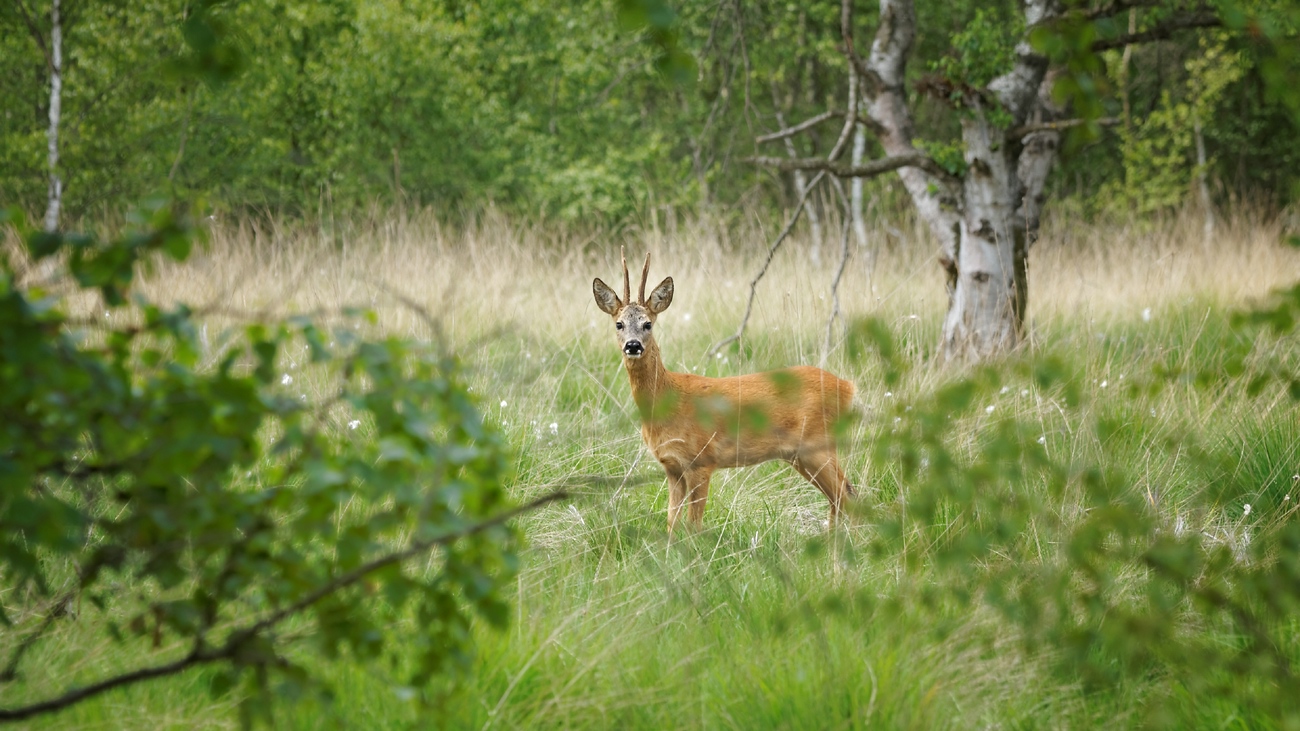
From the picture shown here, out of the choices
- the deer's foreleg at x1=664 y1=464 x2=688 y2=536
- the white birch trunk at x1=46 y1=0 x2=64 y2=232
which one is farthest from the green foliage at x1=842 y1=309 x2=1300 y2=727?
the white birch trunk at x1=46 y1=0 x2=64 y2=232

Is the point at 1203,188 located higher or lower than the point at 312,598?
lower

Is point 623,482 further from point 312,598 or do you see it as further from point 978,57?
point 978,57

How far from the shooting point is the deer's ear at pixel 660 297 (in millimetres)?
4492

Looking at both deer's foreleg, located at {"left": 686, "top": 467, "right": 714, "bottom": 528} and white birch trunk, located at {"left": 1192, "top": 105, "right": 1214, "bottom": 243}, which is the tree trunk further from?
white birch trunk, located at {"left": 1192, "top": 105, "right": 1214, "bottom": 243}

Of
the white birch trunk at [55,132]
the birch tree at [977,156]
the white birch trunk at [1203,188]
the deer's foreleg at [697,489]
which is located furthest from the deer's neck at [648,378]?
the white birch trunk at [55,132]

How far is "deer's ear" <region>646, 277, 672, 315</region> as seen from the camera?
4.49m

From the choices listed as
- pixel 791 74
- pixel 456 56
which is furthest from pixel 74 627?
pixel 791 74

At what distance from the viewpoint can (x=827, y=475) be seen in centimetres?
439

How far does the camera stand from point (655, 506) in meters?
4.40

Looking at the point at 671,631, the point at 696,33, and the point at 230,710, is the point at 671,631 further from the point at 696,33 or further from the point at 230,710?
the point at 696,33

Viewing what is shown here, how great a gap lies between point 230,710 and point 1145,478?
308cm

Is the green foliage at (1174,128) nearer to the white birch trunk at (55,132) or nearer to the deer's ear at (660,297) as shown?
the deer's ear at (660,297)

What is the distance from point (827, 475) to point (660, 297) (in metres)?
0.98

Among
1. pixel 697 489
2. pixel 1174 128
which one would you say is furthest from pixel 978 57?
pixel 1174 128
